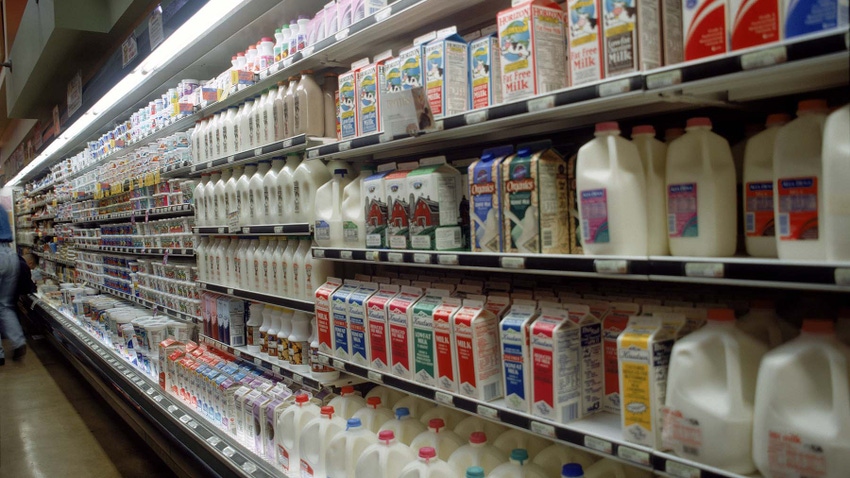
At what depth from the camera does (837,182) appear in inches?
47.5

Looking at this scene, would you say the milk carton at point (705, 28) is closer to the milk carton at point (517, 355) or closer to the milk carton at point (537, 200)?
the milk carton at point (537, 200)

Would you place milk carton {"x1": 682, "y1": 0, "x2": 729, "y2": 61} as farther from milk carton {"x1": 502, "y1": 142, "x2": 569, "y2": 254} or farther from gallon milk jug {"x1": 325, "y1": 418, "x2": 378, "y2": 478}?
gallon milk jug {"x1": 325, "y1": 418, "x2": 378, "y2": 478}

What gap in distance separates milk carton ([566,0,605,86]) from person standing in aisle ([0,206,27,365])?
897cm

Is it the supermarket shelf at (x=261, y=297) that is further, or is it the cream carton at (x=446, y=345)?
the supermarket shelf at (x=261, y=297)

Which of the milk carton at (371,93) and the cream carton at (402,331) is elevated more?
the milk carton at (371,93)

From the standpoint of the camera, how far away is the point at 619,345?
1.61 meters

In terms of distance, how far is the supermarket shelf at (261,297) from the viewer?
3.04 metres

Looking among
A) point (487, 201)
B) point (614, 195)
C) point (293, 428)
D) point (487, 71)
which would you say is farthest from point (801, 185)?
point (293, 428)

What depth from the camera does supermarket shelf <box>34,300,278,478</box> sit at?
303cm

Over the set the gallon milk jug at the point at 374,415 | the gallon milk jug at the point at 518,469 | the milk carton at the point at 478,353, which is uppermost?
the milk carton at the point at 478,353

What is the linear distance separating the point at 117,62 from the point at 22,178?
996 centimetres

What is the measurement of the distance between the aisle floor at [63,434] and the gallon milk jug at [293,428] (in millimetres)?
1962

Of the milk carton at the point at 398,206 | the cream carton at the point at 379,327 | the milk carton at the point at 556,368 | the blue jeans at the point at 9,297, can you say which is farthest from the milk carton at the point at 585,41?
the blue jeans at the point at 9,297

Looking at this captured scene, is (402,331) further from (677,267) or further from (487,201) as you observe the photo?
(677,267)
